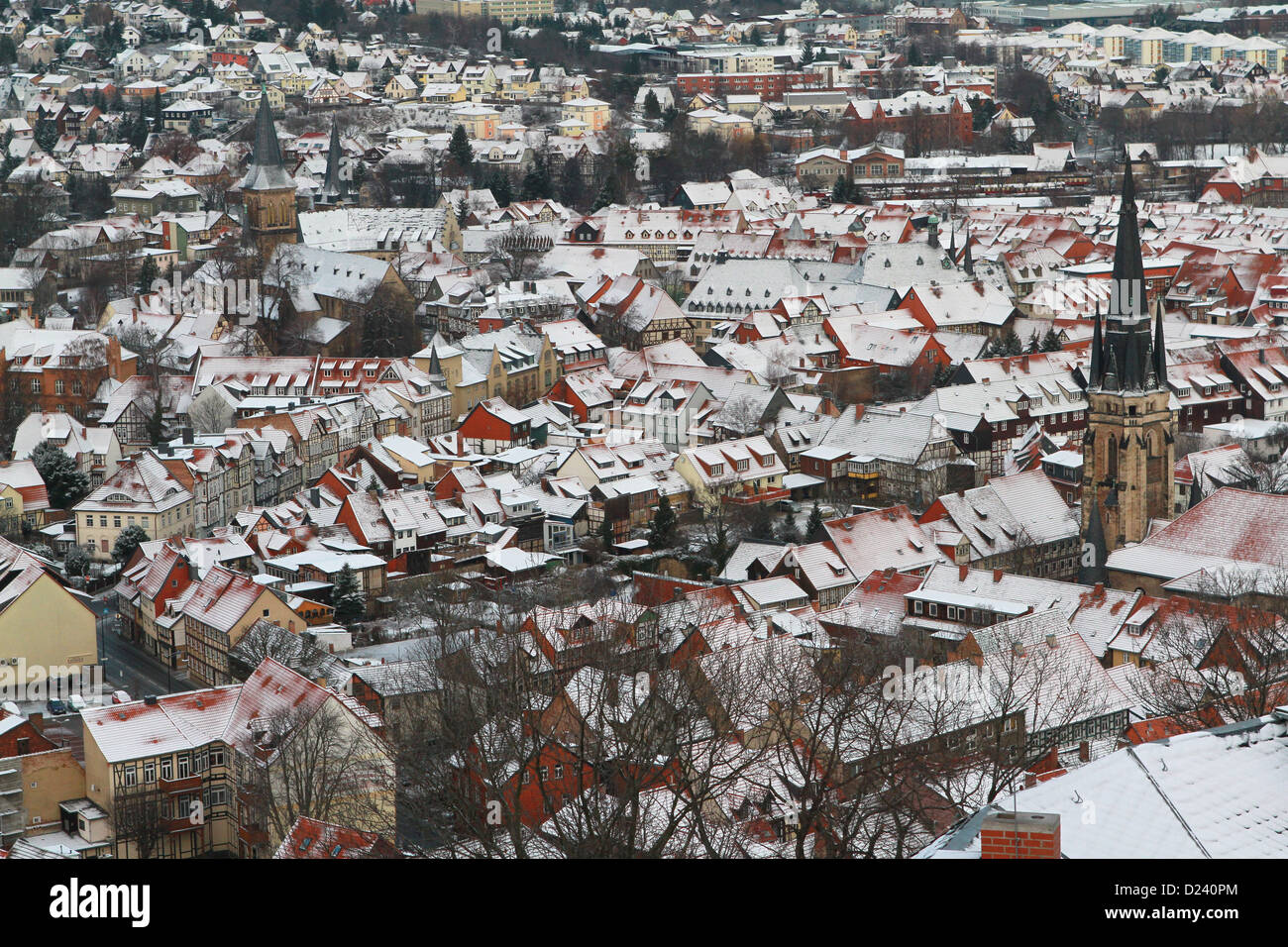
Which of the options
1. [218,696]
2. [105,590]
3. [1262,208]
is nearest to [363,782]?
[218,696]

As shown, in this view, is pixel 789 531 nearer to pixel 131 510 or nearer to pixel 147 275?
pixel 131 510

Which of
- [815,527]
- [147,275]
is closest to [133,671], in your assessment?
[815,527]

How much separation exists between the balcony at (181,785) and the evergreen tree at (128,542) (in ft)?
45.9

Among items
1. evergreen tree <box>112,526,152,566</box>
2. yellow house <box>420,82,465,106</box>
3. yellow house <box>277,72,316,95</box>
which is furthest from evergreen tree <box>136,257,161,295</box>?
yellow house <box>277,72,316,95</box>

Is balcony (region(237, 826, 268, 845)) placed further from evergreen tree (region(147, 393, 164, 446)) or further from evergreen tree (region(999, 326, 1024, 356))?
evergreen tree (region(999, 326, 1024, 356))

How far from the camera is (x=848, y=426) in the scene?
46.1 metres

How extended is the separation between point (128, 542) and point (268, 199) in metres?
32.1

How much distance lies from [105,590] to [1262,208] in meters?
54.3

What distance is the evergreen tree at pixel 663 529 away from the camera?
40219 millimetres

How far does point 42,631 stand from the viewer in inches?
1296

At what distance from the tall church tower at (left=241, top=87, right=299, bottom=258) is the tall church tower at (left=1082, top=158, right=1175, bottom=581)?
124ft

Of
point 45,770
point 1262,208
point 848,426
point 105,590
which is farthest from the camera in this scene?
point 1262,208
